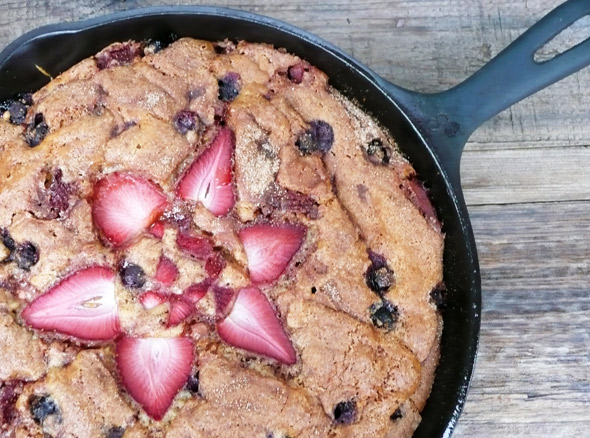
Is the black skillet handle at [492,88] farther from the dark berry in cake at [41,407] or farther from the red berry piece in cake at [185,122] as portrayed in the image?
the dark berry in cake at [41,407]

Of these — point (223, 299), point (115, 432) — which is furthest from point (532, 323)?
point (115, 432)

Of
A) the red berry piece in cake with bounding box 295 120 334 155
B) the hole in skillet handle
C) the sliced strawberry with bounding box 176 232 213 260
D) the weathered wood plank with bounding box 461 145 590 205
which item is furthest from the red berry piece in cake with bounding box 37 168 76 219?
the hole in skillet handle

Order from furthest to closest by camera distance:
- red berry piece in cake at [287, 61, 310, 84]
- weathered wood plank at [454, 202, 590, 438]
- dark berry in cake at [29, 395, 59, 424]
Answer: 1. weathered wood plank at [454, 202, 590, 438]
2. red berry piece in cake at [287, 61, 310, 84]
3. dark berry in cake at [29, 395, 59, 424]

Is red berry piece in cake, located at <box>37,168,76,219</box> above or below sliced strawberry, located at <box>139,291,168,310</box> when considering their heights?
above

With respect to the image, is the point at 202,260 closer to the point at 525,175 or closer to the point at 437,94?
the point at 437,94

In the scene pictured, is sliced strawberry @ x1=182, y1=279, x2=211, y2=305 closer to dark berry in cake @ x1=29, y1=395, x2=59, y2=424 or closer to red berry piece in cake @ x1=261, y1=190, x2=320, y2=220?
red berry piece in cake @ x1=261, y1=190, x2=320, y2=220

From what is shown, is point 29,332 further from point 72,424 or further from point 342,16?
point 342,16

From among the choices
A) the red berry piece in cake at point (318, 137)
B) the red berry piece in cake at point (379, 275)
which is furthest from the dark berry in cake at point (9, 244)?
the red berry piece in cake at point (379, 275)

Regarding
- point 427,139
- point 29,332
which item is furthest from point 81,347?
point 427,139
